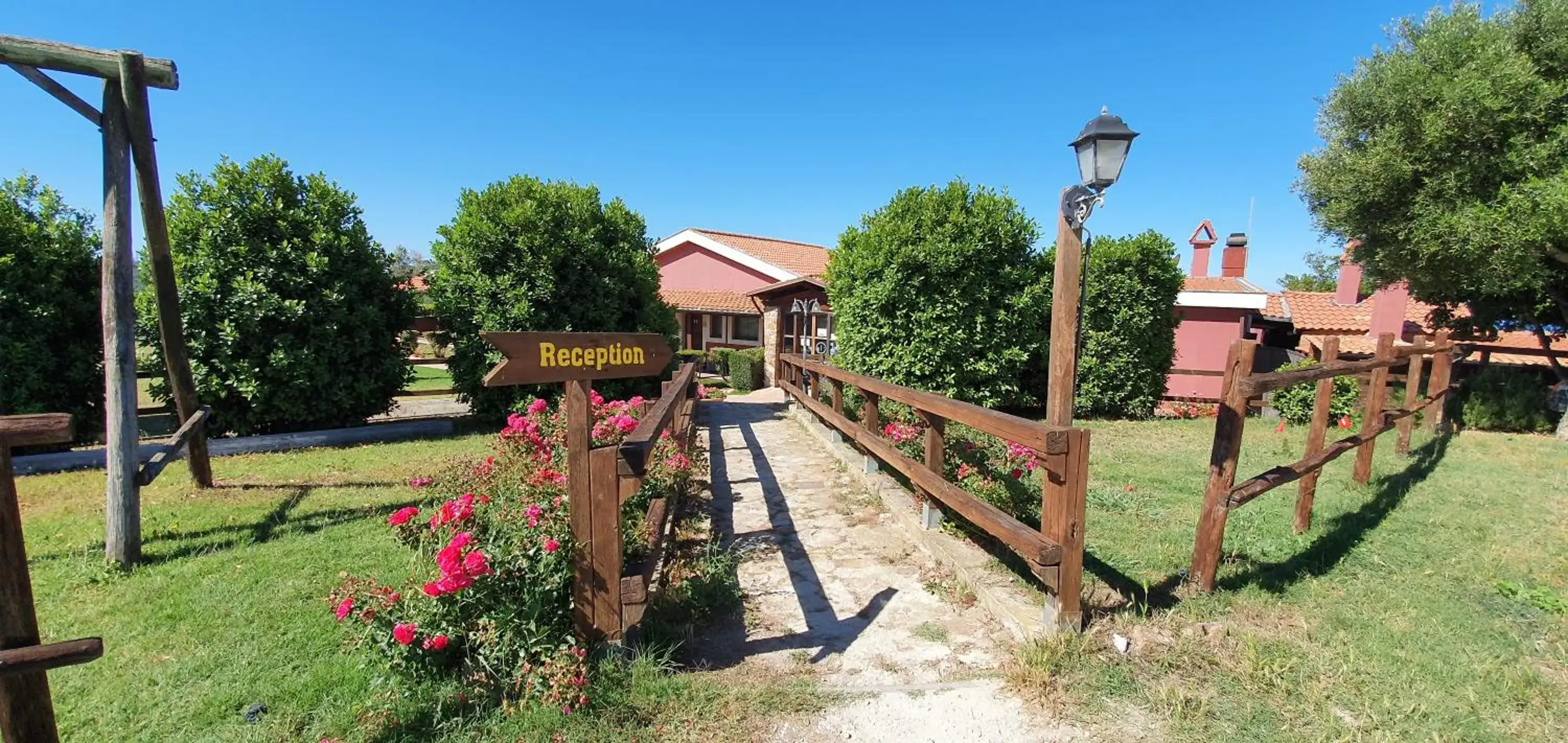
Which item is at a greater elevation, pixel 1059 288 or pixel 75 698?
pixel 1059 288

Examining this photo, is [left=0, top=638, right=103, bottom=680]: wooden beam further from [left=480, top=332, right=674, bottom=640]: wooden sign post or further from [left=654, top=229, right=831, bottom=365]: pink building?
[left=654, top=229, right=831, bottom=365]: pink building

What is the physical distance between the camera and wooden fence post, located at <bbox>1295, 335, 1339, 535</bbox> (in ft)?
14.7

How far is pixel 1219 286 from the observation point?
15.1 metres

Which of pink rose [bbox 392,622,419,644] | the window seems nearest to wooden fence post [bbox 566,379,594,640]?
pink rose [bbox 392,622,419,644]

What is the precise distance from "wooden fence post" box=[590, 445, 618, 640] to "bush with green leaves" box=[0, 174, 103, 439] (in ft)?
27.7

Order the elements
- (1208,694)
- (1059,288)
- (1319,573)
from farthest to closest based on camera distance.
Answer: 1. (1319,573)
2. (1059,288)
3. (1208,694)

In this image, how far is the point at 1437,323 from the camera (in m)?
11.3

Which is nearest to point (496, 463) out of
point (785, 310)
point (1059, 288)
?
point (1059, 288)

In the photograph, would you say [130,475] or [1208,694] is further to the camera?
[130,475]

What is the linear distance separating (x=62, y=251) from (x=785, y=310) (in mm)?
12003

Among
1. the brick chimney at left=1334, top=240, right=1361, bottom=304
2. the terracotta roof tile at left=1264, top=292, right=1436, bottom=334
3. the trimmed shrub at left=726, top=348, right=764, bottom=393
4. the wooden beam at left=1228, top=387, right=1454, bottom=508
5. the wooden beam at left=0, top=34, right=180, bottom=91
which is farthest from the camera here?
the brick chimney at left=1334, top=240, right=1361, bottom=304

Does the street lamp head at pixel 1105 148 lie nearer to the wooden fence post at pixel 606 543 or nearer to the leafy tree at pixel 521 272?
the wooden fence post at pixel 606 543

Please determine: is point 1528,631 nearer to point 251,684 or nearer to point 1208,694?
point 1208,694

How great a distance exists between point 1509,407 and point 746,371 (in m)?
14.1
